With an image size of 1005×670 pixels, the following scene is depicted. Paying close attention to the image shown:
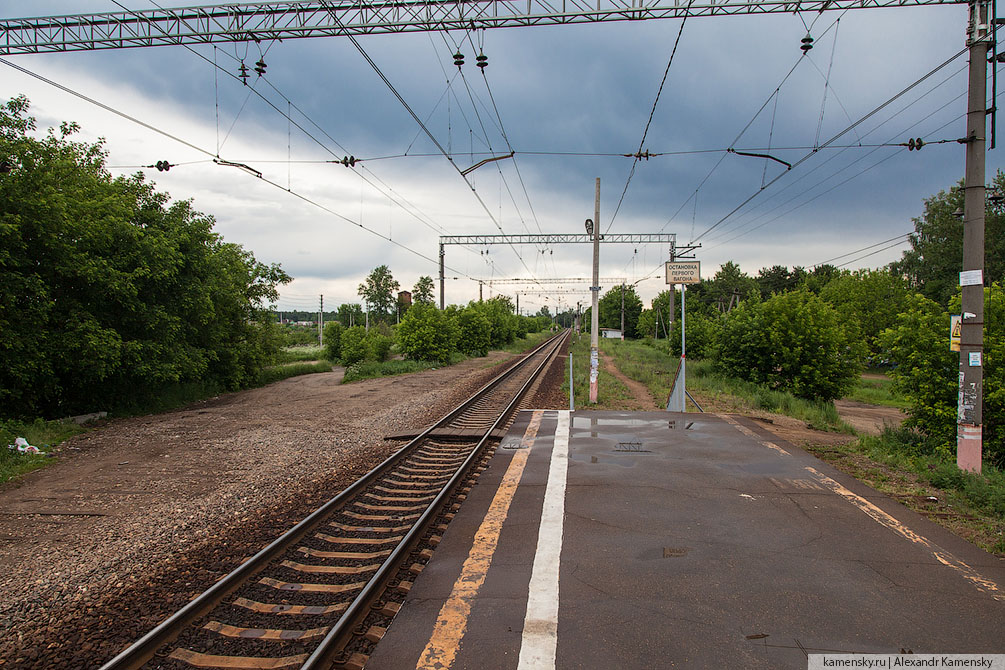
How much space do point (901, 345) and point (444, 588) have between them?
1003 centimetres

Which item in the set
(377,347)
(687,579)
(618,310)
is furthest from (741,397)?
(618,310)

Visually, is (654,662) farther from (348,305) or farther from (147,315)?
(348,305)

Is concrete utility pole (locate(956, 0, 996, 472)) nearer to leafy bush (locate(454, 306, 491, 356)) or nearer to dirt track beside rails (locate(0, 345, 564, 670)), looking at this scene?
dirt track beside rails (locate(0, 345, 564, 670))

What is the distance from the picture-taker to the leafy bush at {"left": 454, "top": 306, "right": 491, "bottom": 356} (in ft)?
149

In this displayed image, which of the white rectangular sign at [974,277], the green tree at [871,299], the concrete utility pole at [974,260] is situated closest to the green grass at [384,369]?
the concrete utility pole at [974,260]

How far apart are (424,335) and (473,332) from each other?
487 inches

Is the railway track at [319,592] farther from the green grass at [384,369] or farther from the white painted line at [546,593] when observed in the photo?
the green grass at [384,369]

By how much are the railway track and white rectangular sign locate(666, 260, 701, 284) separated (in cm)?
1115

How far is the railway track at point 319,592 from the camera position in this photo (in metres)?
3.43

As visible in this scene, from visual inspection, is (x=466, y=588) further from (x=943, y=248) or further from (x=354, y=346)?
(x=943, y=248)

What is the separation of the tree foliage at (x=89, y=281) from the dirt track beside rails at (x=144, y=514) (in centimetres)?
198

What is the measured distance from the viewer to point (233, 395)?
74.4 ft

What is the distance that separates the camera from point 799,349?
752 inches

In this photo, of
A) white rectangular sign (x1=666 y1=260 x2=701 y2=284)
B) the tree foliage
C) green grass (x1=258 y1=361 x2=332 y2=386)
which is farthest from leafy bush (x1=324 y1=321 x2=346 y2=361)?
white rectangular sign (x1=666 y1=260 x2=701 y2=284)
